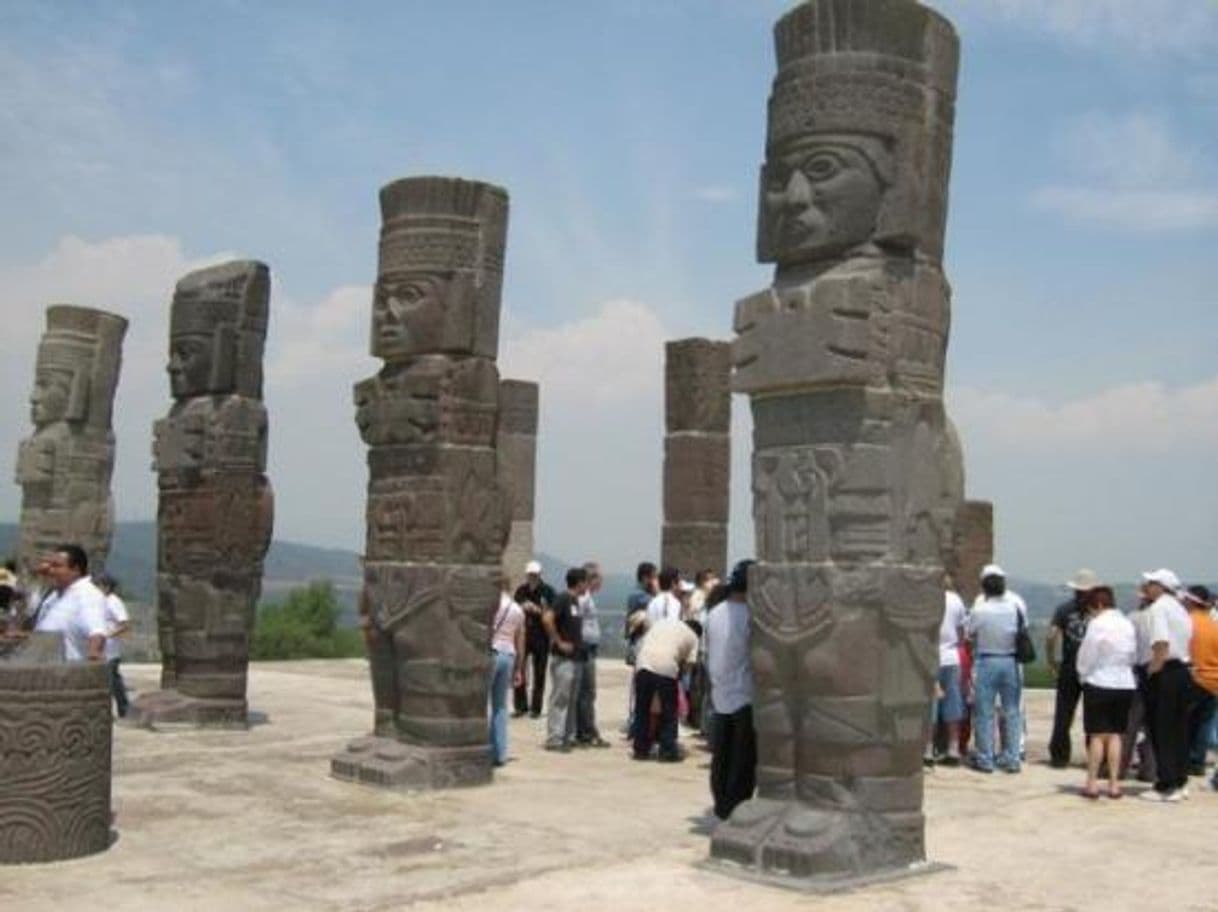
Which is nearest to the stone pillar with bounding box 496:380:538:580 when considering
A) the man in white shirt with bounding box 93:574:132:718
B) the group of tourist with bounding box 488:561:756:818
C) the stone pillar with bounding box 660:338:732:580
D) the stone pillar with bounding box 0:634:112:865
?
the stone pillar with bounding box 660:338:732:580

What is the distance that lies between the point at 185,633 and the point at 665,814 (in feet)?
20.4

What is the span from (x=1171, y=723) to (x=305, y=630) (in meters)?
22.4

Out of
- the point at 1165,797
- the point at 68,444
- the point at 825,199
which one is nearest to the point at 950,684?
the point at 1165,797

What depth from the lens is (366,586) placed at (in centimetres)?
1155

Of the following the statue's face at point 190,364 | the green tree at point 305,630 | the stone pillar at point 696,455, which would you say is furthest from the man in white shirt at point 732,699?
the green tree at point 305,630

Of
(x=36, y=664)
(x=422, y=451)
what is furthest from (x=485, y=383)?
(x=36, y=664)

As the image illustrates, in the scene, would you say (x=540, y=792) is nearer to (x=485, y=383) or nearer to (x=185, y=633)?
(x=485, y=383)

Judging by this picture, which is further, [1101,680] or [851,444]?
[1101,680]

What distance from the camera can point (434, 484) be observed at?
11.1m

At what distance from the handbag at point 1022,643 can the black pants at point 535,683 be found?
5400 mm

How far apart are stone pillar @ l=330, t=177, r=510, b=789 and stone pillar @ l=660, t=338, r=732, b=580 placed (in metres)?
9.29

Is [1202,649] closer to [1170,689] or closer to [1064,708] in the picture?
[1170,689]

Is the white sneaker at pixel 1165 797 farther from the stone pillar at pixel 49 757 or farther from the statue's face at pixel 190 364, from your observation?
the statue's face at pixel 190 364

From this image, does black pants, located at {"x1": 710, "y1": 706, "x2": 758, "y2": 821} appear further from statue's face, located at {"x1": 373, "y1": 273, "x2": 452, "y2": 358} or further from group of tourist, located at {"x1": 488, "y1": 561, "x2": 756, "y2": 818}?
statue's face, located at {"x1": 373, "y1": 273, "x2": 452, "y2": 358}
